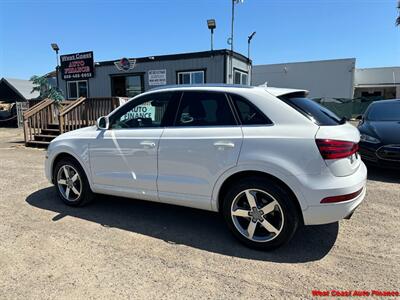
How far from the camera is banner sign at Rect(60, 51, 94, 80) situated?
1512 cm

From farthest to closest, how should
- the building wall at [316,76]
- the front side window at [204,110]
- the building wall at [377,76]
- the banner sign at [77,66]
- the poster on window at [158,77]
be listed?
the building wall at [377,76], the building wall at [316,76], the banner sign at [77,66], the poster on window at [158,77], the front side window at [204,110]

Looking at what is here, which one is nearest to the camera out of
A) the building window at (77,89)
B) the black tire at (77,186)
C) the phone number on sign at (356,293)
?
the phone number on sign at (356,293)

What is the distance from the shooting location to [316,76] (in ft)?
104

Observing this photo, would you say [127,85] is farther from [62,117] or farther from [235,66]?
[235,66]

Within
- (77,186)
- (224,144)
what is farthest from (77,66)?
(224,144)

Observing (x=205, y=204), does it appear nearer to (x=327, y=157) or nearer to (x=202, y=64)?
(x=327, y=157)

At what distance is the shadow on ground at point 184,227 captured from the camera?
126 inches

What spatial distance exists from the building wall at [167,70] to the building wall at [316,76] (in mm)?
19233

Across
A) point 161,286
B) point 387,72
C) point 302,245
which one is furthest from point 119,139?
point 387,72

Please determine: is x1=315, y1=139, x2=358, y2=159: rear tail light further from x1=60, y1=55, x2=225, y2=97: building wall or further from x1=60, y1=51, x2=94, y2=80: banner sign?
x1=60, y1=51, x2=94, y2=80: banner sign

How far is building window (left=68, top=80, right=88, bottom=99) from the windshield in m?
13.3

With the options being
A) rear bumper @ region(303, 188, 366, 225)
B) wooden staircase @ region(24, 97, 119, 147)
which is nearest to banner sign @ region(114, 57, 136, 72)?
wooden staircase @ region(24, 97, 119, 147)

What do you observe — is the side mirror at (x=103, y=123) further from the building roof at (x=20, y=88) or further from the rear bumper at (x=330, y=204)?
the building roof at (x=20, y=88)

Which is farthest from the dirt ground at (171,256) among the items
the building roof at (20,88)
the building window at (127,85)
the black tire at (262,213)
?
the building roof at (20,88)
